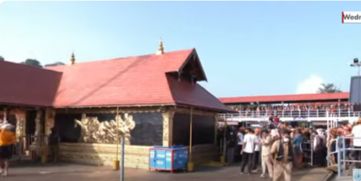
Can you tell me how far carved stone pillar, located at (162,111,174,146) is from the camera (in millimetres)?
15558

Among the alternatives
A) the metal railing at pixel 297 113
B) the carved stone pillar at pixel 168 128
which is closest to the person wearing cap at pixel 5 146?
the carved stone pillar at pixel 168 128

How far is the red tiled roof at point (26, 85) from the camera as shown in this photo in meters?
16.8

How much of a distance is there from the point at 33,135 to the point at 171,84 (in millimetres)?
7142

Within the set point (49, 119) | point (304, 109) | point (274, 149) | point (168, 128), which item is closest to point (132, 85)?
point (168, 128)

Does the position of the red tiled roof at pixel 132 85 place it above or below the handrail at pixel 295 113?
above

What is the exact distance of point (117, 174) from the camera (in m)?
14.1

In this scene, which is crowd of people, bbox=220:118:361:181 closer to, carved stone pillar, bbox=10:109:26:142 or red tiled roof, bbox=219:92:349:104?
carved stone pillar, bbox=10:109:26:142

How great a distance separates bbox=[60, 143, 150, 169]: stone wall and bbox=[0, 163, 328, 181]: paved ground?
2.41 feet

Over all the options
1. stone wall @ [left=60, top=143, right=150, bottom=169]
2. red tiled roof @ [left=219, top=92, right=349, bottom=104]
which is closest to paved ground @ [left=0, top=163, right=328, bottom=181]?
stone wall @ [left=60, top=143, right=150, bottom=169]

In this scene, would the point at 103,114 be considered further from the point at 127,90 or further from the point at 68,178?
the point at 68,178

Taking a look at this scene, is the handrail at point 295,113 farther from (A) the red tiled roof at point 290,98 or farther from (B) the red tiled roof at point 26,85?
(B) the red tiled roof at point 26,85

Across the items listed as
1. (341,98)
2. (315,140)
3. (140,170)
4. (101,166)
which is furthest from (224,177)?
(341,98)

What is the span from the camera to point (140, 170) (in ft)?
50.9

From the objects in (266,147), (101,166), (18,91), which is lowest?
(101,166)
